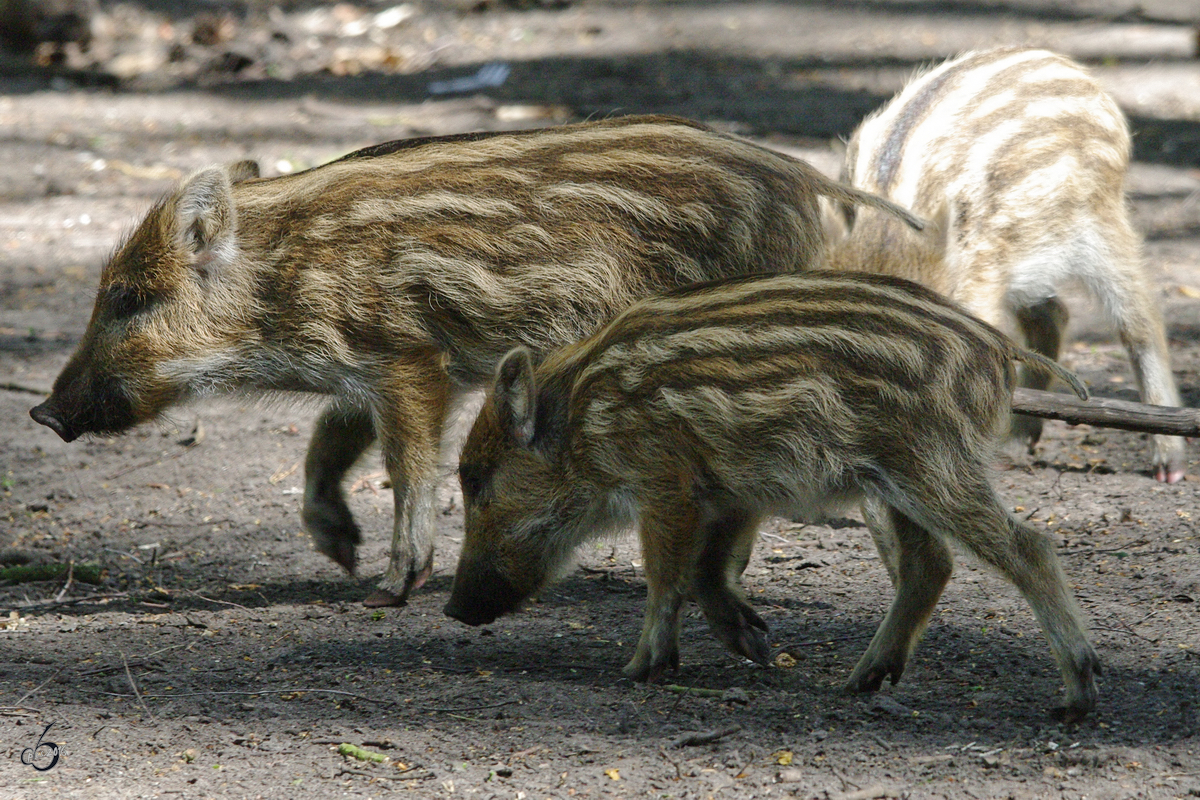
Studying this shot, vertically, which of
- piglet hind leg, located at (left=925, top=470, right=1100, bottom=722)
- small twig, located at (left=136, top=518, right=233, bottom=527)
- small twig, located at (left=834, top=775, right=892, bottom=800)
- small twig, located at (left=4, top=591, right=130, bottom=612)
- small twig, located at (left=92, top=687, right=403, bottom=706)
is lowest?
small twig, located at (left=136, top=518, right=233, bottom=527)

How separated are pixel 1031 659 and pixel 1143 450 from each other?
2346 millimetres

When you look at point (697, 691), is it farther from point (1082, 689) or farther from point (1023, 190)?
point (1023, 190)

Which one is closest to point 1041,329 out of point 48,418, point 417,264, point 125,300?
point 417,264

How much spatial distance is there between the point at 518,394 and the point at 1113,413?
5.46 ft

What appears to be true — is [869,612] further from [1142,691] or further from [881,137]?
[881,137]

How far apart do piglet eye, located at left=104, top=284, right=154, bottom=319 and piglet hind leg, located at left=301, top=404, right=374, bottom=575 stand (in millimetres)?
725

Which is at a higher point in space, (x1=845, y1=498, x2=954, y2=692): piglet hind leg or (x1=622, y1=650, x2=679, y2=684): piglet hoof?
(x1=845, y1=498, x2=954, y2=692): piglet hind leg

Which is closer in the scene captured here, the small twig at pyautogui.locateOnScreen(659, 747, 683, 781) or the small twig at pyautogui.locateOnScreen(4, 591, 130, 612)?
the small twig at pyautogui.locateOnScreen(659, 747, 683, 781)

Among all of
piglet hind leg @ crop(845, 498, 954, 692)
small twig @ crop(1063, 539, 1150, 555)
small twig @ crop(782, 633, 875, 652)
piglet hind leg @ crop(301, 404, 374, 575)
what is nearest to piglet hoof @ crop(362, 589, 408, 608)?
piglet hind leg @ crop(301, 404, 374, 575)

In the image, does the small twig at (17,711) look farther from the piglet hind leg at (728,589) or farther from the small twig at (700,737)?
the piglet hind leg at (728,589)

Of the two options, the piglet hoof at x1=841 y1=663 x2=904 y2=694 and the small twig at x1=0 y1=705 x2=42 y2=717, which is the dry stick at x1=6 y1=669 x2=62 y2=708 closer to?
the small twig at x1=0 y1=705 x2=42 y2=717

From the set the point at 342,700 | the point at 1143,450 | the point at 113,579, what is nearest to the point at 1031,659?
the point at 342,700

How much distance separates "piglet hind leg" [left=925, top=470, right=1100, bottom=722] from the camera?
10.7ft

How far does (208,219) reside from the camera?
4387 millimetres
